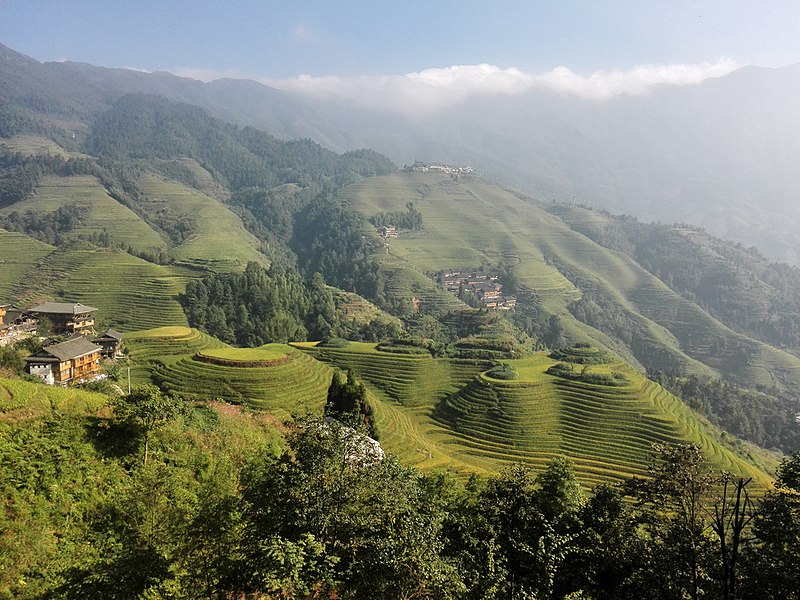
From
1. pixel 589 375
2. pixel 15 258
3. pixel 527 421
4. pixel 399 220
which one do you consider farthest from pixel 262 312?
pixel 399 220

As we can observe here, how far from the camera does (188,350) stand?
183 ft

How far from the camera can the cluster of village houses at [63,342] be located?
4081cm

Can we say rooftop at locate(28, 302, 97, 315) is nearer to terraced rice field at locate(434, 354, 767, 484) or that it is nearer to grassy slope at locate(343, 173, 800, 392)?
terraced rice field at locate(434, 354, 767, 484)

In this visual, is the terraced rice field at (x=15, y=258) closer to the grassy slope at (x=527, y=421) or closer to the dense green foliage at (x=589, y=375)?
the grassy slope at (x=527, y=421)

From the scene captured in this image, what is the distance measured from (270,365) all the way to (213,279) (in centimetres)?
5076

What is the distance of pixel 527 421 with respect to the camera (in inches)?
2024

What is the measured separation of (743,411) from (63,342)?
104 m

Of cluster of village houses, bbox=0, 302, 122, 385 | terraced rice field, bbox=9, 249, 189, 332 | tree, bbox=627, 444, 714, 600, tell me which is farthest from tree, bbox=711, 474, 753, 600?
terraced rice field, bbox=9, 249, 189, 332

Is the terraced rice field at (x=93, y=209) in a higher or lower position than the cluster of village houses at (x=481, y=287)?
higher

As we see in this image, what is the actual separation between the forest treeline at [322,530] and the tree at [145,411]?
0.05 metres

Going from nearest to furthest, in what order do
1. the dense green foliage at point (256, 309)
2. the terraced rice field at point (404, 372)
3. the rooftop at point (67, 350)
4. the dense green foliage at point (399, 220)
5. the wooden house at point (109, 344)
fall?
the rooftop at point (67, 350)
the wooden house at point (109, 344)
the terraced rice field at point (404, 372)
the dense green foliage at point (256, 309)
the dense green foliage at point (399, 220)

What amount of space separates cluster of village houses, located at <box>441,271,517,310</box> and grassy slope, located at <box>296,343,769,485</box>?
223 ft

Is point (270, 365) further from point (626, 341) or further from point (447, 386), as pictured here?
point (626, 341)

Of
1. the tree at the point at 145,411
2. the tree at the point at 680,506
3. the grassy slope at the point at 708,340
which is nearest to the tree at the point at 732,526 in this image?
the tree at the point at 680,506
